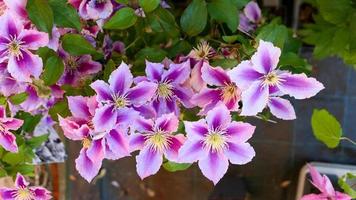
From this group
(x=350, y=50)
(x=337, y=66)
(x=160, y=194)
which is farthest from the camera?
(x=160, y=194)

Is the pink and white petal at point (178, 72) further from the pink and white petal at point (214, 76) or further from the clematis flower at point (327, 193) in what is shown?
the clematis flower at point (327, 193)

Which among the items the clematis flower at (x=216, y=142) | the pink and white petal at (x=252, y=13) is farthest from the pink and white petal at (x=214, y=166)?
the pink and white petal at (x=252, y=13)

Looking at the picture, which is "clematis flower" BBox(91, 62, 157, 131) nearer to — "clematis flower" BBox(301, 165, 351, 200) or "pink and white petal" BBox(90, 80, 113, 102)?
"pink and white petal" BBox(90, 80, 113, 102)

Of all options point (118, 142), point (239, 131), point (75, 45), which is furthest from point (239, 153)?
point (75, 45)

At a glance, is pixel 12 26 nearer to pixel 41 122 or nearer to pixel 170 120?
pixel 170 120

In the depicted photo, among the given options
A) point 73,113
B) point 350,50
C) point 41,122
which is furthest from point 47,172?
point 350,50
